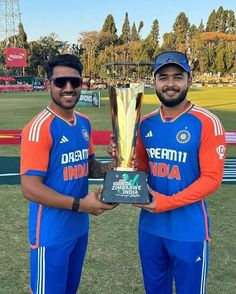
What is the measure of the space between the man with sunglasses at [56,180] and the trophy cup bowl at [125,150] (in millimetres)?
108

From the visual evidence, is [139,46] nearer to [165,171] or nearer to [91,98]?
[91,98]

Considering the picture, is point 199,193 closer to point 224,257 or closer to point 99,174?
point 99,174

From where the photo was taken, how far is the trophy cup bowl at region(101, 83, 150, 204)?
2422 mm

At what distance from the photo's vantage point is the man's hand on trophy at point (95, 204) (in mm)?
2443

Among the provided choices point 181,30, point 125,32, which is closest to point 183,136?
point 181,30

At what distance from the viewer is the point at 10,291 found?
12.4 ft

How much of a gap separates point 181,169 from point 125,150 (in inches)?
15.7

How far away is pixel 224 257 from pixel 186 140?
242 centimetres

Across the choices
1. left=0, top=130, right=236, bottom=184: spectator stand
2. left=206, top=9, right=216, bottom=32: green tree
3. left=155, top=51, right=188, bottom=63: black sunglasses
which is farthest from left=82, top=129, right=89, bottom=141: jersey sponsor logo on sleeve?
left=206, top=9, right=216, bottom=32: green tree

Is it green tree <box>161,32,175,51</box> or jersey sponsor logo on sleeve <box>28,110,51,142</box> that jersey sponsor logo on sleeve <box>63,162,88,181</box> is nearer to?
jersey sponsor logo on sleeve <box>28,110,51,142</box>

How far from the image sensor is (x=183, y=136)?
8.66 ft

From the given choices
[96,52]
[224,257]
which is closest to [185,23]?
[96,52]

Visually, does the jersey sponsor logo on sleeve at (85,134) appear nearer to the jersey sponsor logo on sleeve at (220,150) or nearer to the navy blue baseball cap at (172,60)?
the navy blue baseball cap at (172,60)

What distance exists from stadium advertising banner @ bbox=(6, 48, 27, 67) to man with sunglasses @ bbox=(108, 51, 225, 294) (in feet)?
197
